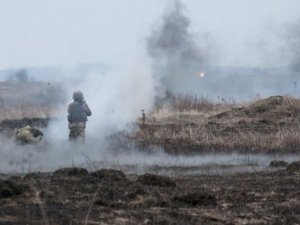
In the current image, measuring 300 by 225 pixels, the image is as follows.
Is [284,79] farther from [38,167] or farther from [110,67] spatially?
[38,167]

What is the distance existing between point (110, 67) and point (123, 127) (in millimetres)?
5684

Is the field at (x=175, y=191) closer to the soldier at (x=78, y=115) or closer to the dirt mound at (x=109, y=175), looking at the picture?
the dirt mound at (x=109, y=175)

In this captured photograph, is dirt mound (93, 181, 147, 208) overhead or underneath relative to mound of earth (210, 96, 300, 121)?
underneath

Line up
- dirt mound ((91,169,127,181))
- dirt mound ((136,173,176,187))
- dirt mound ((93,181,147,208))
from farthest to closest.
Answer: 1. dirt mound ((91,169,127,181))
2. dirt mound ((136,173,176,187))
3. dirt mound ((93,181,147,208))

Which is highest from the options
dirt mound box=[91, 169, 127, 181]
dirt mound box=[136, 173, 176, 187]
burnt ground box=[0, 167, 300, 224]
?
dirt mound box=[91, 169, 127, 181]

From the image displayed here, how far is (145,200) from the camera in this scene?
8.95m

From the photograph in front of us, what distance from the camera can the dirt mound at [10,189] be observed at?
9.17 m

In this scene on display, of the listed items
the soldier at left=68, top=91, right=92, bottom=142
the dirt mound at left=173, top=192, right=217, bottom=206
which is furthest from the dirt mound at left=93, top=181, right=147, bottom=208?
the soldier at left=68, top=91, right=92, bottom=142

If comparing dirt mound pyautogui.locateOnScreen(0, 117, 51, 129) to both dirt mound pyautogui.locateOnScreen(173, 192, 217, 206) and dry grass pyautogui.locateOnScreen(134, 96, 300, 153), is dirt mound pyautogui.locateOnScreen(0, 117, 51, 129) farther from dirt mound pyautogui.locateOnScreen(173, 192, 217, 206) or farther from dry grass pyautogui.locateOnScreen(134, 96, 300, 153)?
dirt mound pyautogui.locateOnScreen(173, 192, 217, 206)

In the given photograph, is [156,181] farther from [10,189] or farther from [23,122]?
[23,122]

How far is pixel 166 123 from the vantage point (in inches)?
972

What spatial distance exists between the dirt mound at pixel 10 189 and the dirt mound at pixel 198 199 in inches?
76.9

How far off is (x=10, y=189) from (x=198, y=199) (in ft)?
7.79

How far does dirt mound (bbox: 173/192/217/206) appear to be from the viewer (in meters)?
8.92
